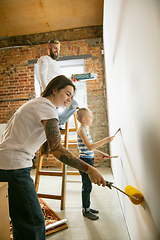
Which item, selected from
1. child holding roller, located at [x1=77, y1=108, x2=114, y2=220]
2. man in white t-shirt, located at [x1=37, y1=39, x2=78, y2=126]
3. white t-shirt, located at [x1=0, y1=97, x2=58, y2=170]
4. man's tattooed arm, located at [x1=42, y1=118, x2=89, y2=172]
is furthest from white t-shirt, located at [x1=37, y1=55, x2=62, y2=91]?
man's tattooed arm, located at [x1=42, y1=118, x2=89, y2=172]

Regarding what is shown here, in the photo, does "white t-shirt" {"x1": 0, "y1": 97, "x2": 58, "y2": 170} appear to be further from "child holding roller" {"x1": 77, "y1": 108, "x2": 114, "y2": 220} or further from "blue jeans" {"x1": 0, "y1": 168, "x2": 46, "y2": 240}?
"child holding roller" {"x1": 77, "y1": 108, "x2": 114, "y2": 220}

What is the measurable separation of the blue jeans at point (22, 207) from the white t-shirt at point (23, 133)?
0.07m

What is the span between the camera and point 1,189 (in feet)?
2.78

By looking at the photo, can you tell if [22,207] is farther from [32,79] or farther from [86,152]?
[32,79]

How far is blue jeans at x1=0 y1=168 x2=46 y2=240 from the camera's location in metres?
1.01

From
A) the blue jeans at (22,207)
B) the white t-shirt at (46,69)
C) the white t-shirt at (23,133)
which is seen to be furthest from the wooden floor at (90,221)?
the white t-shirt at (46,69)

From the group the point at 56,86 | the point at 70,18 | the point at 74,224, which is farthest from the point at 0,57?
the point at 74,224

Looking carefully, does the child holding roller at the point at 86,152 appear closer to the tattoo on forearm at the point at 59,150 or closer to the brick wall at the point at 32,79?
the tattoo on forearm at the point at 59,150

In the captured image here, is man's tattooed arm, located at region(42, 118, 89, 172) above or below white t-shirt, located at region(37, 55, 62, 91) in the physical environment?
below

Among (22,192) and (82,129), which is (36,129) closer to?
Answer: (22,192)

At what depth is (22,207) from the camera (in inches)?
39.9

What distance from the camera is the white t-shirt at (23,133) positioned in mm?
1023

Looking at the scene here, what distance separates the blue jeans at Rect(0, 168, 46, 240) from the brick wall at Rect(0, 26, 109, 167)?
299cm

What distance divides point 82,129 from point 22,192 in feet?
3.55
